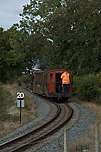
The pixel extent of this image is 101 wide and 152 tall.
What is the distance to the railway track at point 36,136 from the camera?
1787cm

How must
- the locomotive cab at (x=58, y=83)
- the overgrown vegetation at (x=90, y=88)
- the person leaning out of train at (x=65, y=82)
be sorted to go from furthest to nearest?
1. the locomotive cab at (x=58, y=83)
2. the person leaning out of train at (x=65, y=82)
3. the overgrown vegetation at (x=90, y=88)

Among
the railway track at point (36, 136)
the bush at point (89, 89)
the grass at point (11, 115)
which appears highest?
the bush at point (89, 89)

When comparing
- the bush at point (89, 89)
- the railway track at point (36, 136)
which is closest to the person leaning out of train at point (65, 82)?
the bush at point (89, 89)

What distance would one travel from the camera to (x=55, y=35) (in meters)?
60.0

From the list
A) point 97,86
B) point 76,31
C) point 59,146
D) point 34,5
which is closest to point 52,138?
point 59,146

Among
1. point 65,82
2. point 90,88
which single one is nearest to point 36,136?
point 65,82

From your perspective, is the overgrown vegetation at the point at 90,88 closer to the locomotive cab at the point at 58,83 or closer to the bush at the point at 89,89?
the bush at the point at 89,89

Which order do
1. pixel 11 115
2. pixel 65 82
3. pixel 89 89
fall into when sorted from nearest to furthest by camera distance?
pixel 11 115 < pixel 89 89 < pixel 65 82

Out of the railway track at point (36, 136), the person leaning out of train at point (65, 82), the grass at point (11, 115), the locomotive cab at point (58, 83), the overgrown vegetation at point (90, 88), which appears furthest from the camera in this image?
the locomotive cab at point (58, 83)

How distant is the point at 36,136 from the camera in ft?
68.2

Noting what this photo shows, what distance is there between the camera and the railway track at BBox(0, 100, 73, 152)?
704 inches

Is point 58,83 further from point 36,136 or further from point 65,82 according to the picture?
point 36,136

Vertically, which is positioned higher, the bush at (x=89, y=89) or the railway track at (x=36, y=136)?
the bush at (x=89, y=89)

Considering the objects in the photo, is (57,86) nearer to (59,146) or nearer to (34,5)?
(59,146)
